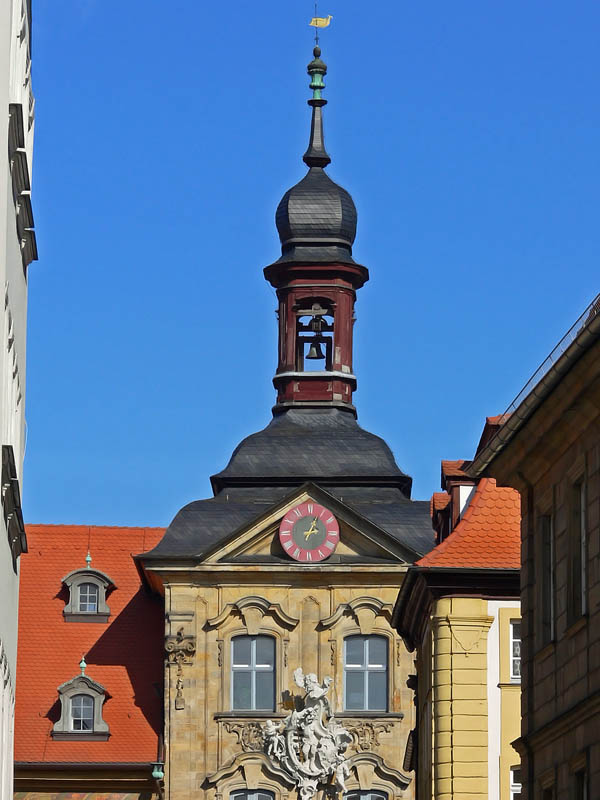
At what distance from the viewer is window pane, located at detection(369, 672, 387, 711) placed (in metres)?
62.4

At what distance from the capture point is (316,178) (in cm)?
6944

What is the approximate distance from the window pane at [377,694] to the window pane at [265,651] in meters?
2.55

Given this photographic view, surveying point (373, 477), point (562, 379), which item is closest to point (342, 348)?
point (373, 477)

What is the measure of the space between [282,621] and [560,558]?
112ft

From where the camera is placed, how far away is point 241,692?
62.2 m

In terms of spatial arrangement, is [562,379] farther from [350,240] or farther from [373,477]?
[350,240]

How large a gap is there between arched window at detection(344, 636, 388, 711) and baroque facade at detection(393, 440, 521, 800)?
1893 centimetres

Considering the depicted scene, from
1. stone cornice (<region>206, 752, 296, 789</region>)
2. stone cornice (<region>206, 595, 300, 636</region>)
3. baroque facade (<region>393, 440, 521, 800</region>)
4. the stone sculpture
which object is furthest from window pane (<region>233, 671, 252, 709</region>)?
baroque facade (<region>393, 440, 521, 800</region>)

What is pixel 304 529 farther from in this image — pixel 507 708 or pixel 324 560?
pixel 507 708

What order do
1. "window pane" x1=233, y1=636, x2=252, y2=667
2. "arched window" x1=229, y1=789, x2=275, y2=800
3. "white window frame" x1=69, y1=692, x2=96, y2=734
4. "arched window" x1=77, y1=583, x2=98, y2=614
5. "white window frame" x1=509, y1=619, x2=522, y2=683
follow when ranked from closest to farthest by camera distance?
1. "white window frame" x1=509, y1=619, x2=522, y2=683
2. "arched window" x1=229, y1=789, x2=275, y2=800
3. "window pane" x1=233, y1=636, x2=252, y2=667
4. "white window frame" x1=69, y1=692, x2=96, y2=734
5. "arched window" x1=77, y1=583, x2=98, y2=614

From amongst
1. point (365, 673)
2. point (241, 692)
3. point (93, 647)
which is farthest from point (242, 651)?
point (93, 647)

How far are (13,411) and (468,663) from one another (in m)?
12.2

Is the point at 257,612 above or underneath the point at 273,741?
above

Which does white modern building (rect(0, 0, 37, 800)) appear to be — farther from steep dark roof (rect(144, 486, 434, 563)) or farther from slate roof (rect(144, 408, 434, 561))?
slate roof (rect(144, 408, 434, 561))
